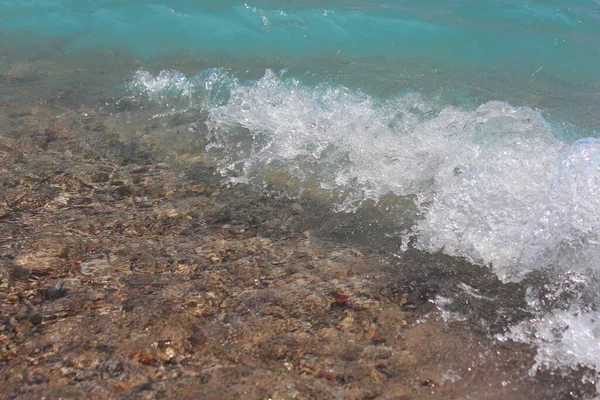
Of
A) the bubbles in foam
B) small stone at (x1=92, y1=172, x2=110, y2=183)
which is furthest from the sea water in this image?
small stone at (x1=92, y1=172, x2=110, y2=183)

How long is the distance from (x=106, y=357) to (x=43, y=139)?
11.6ft

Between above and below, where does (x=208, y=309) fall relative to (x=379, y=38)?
below

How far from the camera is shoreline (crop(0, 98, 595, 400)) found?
2285mm

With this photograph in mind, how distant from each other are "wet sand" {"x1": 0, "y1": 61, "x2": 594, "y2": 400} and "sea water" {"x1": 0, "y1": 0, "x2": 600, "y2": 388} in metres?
0.40

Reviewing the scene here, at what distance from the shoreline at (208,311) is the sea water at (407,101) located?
428 millimetres

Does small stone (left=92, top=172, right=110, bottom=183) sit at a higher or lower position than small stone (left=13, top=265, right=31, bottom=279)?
higher

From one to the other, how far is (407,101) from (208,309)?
4.81 metres

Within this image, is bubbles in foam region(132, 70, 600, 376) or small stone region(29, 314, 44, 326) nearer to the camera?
small stone region(29, 314, 44, 326)

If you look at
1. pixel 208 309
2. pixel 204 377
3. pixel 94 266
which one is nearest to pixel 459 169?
pixel 208 309

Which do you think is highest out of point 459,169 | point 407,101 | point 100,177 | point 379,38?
point 379,38

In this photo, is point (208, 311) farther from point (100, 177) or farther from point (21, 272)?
point (100, 177)

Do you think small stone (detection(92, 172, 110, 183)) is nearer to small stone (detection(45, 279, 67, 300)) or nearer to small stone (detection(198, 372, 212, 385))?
small stone (detection(45, 279, 67, 300))

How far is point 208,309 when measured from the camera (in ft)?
9.04

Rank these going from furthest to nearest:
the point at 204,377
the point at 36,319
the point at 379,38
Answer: the point at 379,38 < the point at 36,319 < the point at 204,377
